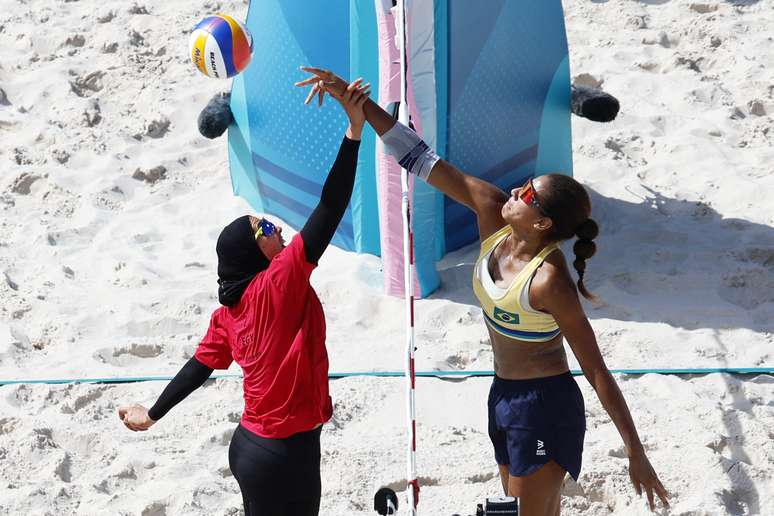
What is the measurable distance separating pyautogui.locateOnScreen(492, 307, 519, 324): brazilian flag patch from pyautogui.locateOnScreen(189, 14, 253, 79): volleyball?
198cm

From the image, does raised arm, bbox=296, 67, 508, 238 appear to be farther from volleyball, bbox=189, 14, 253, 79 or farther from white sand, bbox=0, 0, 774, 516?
volleyball, bbox=189, 14, 253, 79

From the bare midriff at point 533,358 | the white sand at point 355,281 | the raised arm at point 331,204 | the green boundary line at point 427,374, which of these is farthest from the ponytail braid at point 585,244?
the green boundary line at point 427,374

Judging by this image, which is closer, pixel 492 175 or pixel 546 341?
pixel 546 341

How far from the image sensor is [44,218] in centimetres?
573

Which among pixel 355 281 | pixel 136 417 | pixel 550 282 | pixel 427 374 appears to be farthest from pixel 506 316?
pixel 355 281

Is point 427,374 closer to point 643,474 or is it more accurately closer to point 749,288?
point 749,288

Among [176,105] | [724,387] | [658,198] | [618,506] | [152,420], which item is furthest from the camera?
[176,105]

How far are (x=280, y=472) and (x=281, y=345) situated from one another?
32 centimetres

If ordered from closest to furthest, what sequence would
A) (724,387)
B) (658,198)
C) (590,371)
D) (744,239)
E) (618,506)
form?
(590,371) → (618,506) → (724,387) → (744,239) → (658,198)

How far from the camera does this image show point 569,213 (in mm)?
2842

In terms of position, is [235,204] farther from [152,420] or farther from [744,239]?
[152,420]

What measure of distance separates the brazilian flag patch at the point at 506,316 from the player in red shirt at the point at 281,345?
1.48 feet

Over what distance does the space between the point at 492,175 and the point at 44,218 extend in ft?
7.48

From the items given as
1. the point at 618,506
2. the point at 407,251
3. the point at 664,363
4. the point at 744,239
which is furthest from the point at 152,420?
the point at 744,239
